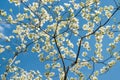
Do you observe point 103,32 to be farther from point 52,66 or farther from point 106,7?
point 52,66

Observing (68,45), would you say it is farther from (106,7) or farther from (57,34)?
(106,7)

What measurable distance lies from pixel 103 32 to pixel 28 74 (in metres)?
4.55

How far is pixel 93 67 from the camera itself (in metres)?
13.7

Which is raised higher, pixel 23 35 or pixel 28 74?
pixel 23 35

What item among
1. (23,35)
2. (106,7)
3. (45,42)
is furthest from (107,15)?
(23,35)

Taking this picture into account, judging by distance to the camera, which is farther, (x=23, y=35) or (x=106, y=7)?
(x=23, y=35)

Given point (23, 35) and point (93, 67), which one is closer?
point (93, 67)

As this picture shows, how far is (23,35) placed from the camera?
50.2 ft

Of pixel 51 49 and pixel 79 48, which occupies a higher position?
pixel 51 49

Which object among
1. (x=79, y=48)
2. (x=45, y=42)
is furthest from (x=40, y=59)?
(x=79, y=48)

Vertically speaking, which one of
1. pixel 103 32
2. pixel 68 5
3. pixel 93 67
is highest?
pixel 68 5

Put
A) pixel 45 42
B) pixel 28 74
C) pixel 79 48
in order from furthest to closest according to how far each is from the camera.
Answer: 1. pixel 28 74
2. pixel 45 42
3. pixel 79 48

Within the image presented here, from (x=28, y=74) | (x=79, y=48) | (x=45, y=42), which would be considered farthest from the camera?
(x=28, y=74)

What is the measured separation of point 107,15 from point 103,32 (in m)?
0.86
